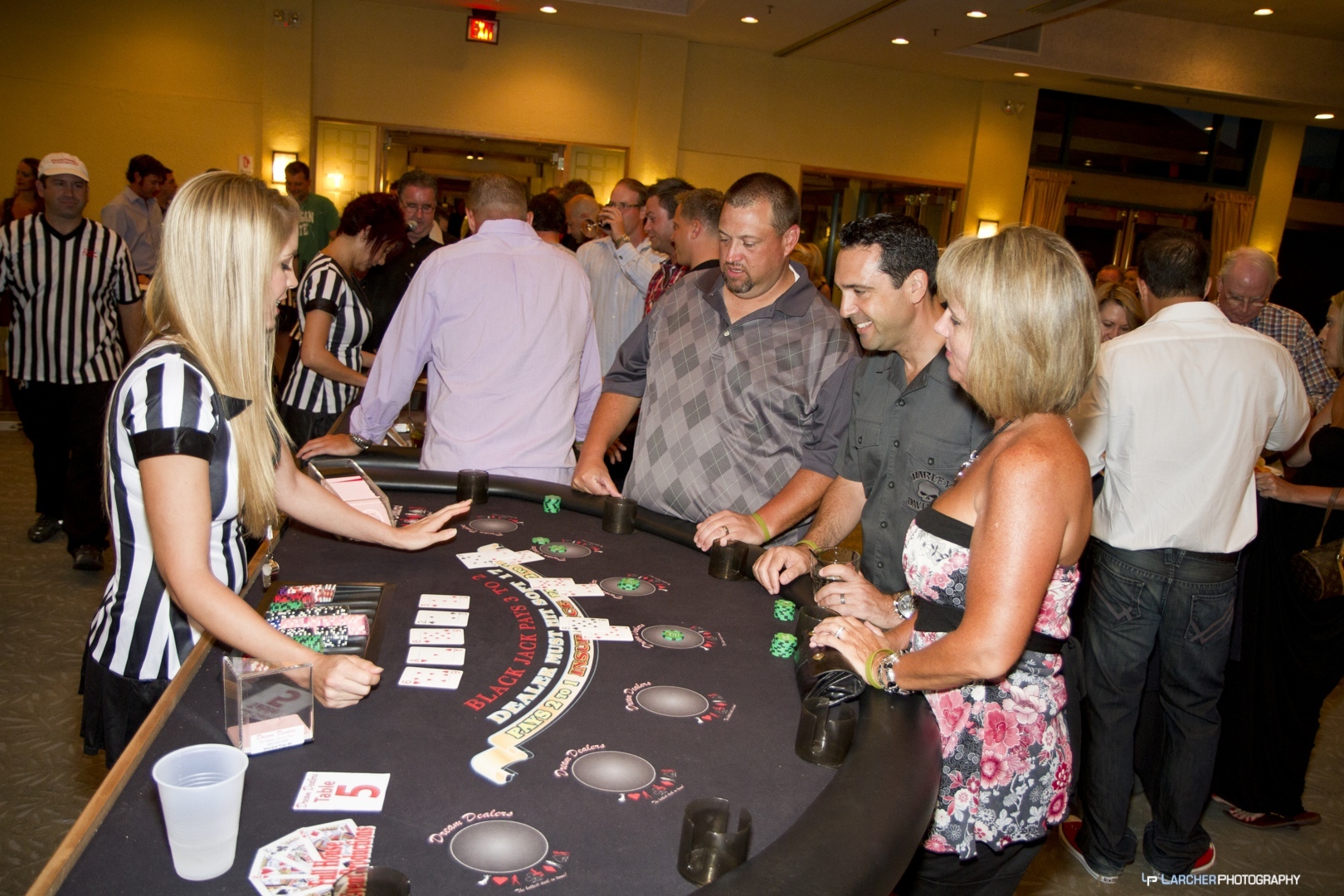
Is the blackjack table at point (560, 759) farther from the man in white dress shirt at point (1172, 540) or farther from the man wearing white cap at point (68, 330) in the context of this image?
the man wearing white cap at point (68, 330)

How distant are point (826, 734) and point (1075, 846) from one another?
2.01 meters

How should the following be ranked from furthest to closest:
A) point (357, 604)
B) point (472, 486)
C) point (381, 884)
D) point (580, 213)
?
point (580, 213) < point (472, 486) < point (357, 604) < point (381, 884)

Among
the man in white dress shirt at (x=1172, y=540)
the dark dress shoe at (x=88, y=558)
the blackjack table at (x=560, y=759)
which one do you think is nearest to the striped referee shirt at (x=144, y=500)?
the blackjack table at (x=560, y=759)

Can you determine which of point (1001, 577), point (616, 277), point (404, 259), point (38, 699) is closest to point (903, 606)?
point (1001, 577)

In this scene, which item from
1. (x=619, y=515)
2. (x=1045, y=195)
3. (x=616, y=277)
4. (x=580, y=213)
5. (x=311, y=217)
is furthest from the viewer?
(x=1045, y=195)

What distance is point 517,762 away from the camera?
130 centimetres

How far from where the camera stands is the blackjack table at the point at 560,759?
42.2 inches

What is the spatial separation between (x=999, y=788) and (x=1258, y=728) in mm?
2091

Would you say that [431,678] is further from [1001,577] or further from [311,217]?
[311,217]

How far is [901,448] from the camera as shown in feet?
7.34

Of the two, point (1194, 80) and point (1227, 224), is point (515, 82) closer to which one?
point (1194, 80)

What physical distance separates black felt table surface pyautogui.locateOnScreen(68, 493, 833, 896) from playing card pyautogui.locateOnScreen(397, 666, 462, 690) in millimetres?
15

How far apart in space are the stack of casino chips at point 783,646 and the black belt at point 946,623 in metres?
0.23

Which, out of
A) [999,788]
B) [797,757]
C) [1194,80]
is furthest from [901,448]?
[1194,80]
